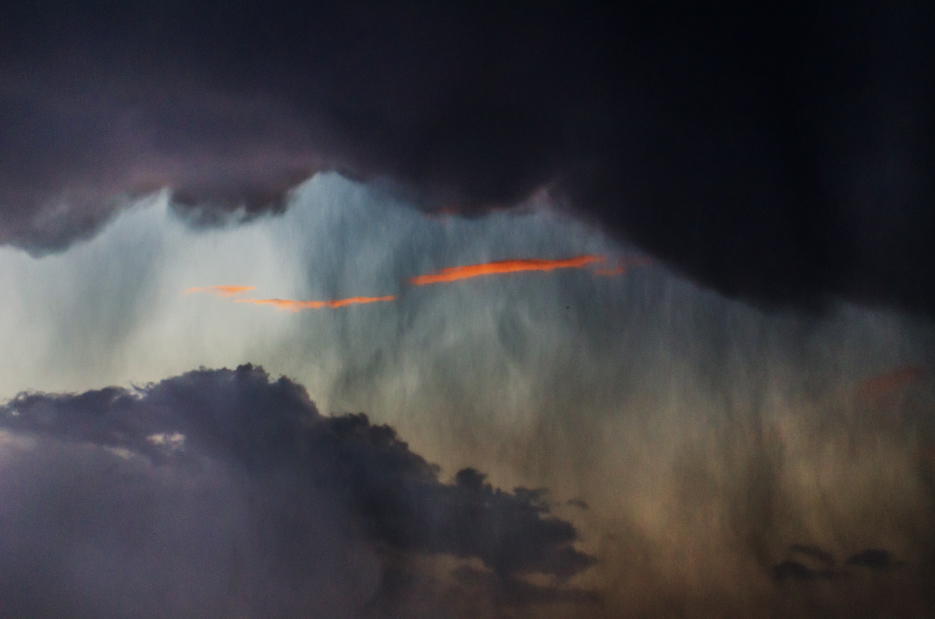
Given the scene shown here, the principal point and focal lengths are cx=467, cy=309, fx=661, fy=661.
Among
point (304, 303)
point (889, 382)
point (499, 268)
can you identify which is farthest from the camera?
point (304, 303)

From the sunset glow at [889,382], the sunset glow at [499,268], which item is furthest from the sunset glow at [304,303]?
the sunset glow at [889,382]

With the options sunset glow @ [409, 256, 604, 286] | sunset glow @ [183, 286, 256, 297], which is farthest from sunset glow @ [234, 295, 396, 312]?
sunset glow @ [409, 256, 604, 286]

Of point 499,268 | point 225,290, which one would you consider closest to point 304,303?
point 225,290

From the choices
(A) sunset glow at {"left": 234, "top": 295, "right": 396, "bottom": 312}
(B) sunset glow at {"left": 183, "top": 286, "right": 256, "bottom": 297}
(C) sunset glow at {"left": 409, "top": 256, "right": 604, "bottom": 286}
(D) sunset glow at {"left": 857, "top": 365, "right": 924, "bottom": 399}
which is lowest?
(D) sunset glow at {"left": 857, "top": 365, "right": 924, "bottom": 399}

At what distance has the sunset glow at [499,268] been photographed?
4.79 m

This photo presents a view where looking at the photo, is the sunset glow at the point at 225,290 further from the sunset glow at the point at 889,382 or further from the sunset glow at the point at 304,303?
the sunset glow at the point at 889,382

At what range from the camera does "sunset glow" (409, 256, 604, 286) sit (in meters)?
4.79

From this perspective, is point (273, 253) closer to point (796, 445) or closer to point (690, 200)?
point (690, 200)

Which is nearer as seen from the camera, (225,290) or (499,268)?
(499,268)

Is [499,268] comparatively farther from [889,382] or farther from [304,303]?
[889,382]

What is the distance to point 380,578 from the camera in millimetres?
4520

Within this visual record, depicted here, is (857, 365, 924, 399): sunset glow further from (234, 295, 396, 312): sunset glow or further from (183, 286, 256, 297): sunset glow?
(183, 286, 256, 297): sunset glow

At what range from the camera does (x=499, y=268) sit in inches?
191

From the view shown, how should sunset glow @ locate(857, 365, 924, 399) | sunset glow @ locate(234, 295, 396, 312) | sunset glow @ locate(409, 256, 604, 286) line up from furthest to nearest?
1. sunset glow @ locate(234, 295, 396, 312)
2. sunset glow @ locate(409, 256, 604, 286)
3. sunset glow @ locate(857, 365, 924, 399)
